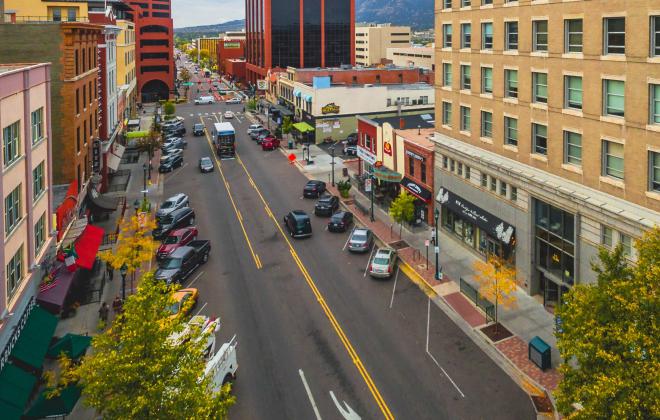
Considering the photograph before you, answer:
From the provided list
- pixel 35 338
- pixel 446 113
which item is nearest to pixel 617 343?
pixel 35 338

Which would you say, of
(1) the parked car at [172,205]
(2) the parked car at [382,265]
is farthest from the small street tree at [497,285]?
(1) the parked car at [172,205]

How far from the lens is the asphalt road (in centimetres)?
2206

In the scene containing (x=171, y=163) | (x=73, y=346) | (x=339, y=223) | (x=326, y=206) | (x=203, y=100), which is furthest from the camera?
(x=203, y=100)

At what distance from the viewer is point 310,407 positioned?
21.9 metres

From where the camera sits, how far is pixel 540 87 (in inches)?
1186

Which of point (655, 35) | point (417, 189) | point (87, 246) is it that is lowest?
point (87, 246)

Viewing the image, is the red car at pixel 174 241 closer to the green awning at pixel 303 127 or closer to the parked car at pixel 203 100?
the green awning at pixel 303 127

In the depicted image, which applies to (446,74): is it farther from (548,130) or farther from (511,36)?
(548,130)

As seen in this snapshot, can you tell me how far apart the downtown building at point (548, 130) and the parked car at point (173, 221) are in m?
21.4

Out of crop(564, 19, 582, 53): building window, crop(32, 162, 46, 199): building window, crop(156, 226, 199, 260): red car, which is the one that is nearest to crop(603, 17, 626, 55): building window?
crop(564, 19, 582, 53): building window

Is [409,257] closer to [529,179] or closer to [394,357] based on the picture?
[529,179]

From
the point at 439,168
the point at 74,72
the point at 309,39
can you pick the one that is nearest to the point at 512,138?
the point at 439,168

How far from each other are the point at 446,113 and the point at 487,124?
5463 mm

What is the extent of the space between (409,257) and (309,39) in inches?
4117
